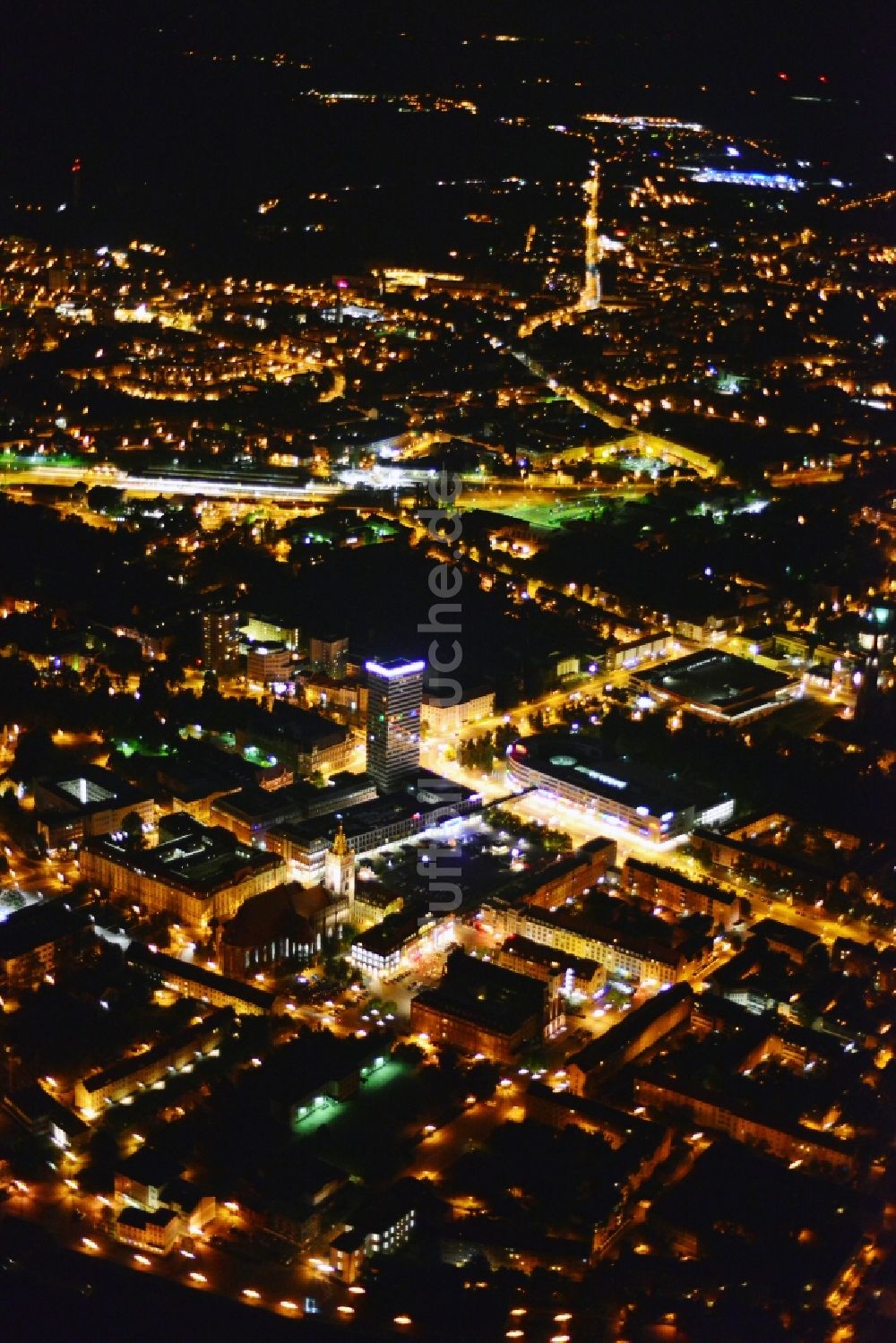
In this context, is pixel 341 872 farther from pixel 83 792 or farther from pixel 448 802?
pixel 83 792

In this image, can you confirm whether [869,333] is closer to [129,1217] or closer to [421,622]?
[421,622]

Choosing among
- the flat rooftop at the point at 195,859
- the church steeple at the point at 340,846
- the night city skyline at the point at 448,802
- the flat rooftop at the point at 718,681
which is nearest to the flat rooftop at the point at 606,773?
the night city skyline at the point at 448,802

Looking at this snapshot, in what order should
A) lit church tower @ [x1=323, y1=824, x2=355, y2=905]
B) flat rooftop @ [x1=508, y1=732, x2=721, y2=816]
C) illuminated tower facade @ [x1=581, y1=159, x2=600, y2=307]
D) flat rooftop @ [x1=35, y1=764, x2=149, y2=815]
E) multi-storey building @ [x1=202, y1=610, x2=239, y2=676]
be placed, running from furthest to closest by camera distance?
illuminated tower facade @ [x1=581, y1=159, x2=600, y2=307], multi-storey building @ [x1=202, y1=610, x2=239, y2=676], flat rooftop @ [x1=508, y1=732, x2=721, y2=816], flat rooftop @ [x1=35, y1=764, x2=149, y2=815], lit church tower @ [x1=323, y1=824, x2=355, y2=905]

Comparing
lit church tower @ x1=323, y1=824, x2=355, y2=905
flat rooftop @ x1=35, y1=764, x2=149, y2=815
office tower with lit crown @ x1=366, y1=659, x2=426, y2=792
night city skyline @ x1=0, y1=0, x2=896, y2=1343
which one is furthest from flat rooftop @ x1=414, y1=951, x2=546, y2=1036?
flat rooftop @ x1=35, y1=764, x2=149, y2=815

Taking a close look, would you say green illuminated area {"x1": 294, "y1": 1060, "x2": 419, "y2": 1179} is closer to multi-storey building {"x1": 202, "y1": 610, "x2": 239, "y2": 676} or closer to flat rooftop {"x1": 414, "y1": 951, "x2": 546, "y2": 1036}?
flat rooftop {"x1": 414, "y1": 951, "x2": 546, "y2": 1036}

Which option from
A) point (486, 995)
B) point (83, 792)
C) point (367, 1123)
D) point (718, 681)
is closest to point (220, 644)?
point (83, 792)

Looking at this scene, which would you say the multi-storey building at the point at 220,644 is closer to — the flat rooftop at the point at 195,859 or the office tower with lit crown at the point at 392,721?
the office tower with lit crown at the point at 392,721
